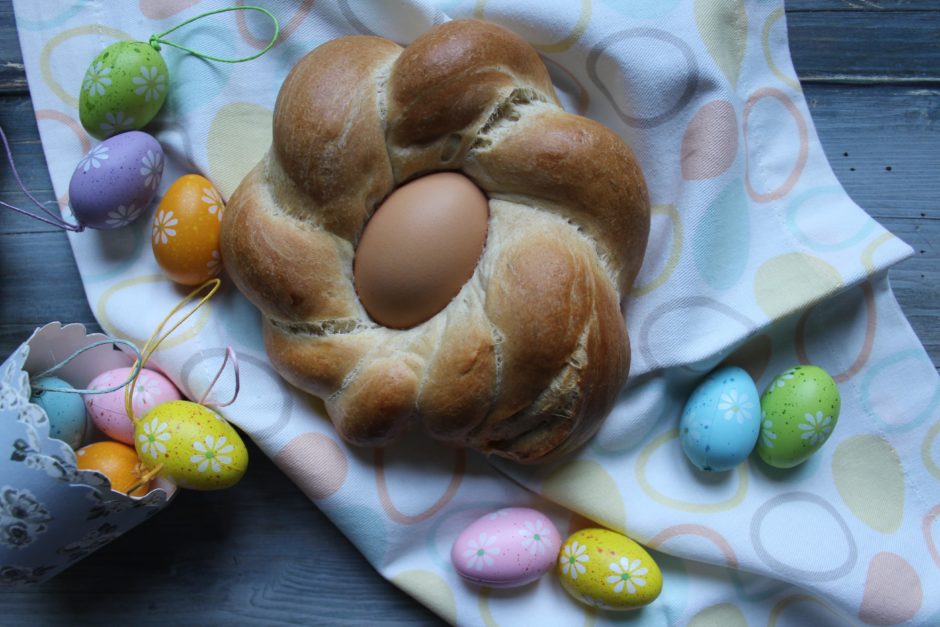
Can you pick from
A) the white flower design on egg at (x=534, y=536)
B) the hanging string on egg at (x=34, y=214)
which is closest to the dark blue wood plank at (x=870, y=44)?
the white flower design on egg at (x=534, y=536)

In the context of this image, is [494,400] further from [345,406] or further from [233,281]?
[233,281]

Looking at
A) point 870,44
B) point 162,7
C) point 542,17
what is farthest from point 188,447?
point 870,44

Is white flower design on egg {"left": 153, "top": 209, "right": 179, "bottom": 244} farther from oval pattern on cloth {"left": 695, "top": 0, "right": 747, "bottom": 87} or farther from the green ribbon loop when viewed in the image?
oval pattern on cloth {"left": 695, "top": 0, "right": 747, "bottom": 87}

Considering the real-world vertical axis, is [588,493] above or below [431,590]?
above

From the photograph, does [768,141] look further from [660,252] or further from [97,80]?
[97,80]

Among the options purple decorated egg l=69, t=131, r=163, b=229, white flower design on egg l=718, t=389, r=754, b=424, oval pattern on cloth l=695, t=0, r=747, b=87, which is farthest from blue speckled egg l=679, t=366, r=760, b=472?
purple decorated egg l=69, t=131, r=163, b=229

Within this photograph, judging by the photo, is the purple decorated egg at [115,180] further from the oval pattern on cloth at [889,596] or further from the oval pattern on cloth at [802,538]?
the oval pattern on cloth at [889,596]

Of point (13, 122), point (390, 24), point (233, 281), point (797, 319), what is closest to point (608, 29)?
point (390, 24)
